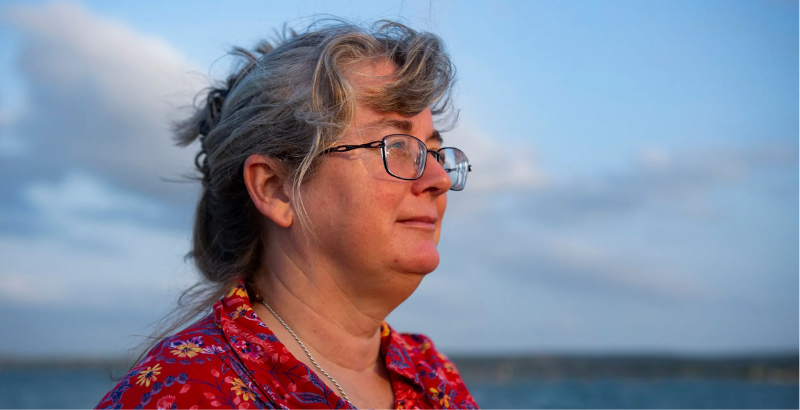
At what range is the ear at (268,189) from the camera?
2.25 metres

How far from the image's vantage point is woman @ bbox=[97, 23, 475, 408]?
2.03 meters

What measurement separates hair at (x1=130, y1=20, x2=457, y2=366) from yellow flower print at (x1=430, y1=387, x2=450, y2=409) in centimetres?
86

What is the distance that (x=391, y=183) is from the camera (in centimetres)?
212

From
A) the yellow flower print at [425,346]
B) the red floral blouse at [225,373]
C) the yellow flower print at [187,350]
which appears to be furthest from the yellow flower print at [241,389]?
the yellow flower print at [425,346]

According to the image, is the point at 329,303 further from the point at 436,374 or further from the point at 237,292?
the point at 436,374

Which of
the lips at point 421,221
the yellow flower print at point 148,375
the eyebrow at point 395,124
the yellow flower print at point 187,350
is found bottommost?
the yellow flower print at point 148,375

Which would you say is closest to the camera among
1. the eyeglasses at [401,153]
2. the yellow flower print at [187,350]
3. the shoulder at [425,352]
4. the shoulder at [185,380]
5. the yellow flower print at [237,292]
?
the shoulder at [185,380]

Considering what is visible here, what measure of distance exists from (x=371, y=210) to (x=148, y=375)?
0.85 meters

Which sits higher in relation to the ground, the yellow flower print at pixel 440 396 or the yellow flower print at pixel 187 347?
the yellow flower print at pixel 187 347

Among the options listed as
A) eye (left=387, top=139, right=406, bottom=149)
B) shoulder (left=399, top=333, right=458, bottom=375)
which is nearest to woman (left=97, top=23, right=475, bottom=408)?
eye (left=387, top=139, right=406, bottom=149)

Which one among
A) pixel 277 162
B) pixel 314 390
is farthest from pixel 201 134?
pixel 314 390

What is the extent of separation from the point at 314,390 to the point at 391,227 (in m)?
0.58

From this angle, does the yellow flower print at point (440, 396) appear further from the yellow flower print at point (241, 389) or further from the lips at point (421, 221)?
the yellow flower print at point (241, 389)

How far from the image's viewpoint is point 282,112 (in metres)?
2.22
